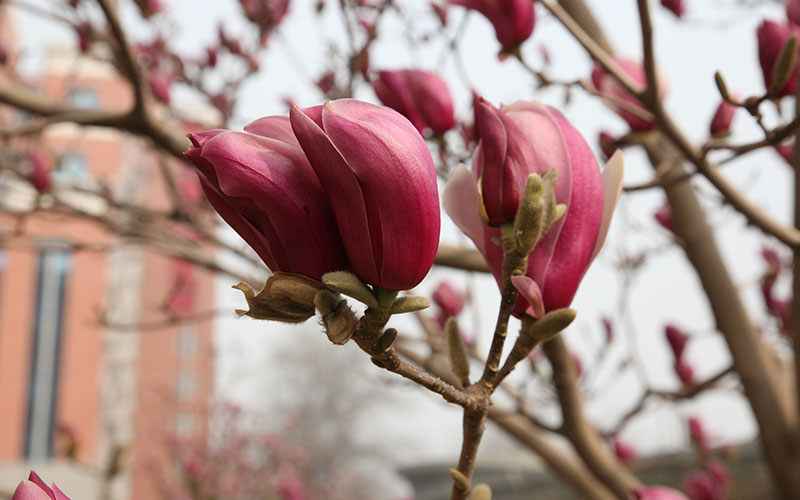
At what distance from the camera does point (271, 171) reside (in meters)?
0.30

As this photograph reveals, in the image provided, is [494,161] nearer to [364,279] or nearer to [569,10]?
[364,279]

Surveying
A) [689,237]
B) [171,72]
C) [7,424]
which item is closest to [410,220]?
[689,237]

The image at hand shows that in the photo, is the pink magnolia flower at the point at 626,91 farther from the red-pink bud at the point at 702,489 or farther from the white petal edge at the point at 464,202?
the red-pink bud at the point at 702,489

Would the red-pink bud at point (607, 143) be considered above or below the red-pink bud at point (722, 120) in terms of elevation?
above

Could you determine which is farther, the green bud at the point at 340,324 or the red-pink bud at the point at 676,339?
the red-pink bud at the point at 676,339

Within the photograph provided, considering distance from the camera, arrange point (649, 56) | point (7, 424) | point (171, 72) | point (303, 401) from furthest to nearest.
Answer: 1. point (303, 401)
2. point (7, 424)
3. point (171, 72)
4. point (649, 56)

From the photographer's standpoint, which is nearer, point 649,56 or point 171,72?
point 649,56

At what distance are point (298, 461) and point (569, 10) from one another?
344cm

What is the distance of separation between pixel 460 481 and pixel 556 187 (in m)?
0.15

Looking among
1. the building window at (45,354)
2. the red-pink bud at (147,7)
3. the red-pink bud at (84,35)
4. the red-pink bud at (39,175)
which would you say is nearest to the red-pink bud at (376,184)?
the red-pink bud at (39,175)

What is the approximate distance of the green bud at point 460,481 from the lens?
0.33 metres

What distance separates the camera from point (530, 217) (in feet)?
1.11

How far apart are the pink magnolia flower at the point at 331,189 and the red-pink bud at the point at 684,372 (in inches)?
48.1

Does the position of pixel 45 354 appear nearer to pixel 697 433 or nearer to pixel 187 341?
pixel 187 341
